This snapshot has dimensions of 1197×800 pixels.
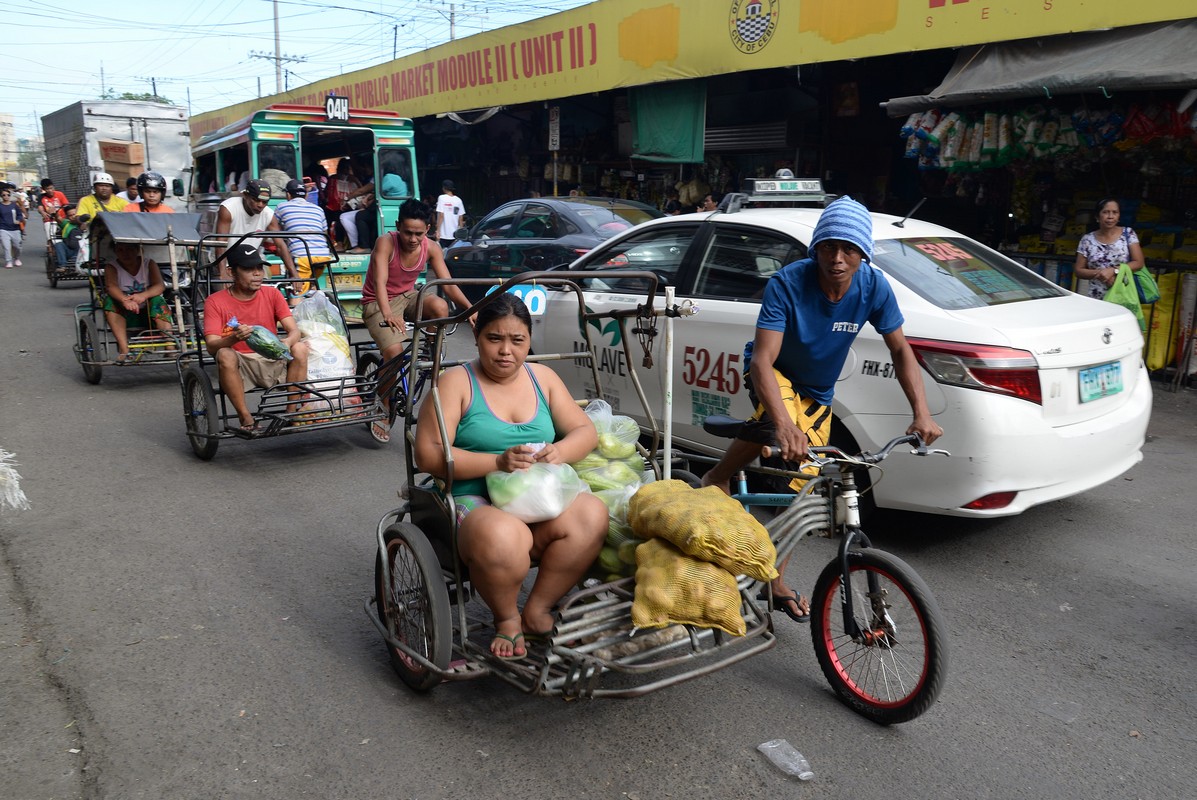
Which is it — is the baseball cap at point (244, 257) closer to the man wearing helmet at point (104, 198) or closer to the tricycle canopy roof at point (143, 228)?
the tricycle canopy roof at point (143, 228)

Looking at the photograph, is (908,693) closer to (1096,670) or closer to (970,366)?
(1096,670)

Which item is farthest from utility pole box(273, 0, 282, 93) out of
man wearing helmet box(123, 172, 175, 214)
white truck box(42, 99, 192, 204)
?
man wearing helmet box(123, 172, 175, 214)

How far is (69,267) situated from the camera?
56.5 ft

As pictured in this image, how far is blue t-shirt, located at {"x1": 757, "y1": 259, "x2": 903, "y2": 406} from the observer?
11.9 feet

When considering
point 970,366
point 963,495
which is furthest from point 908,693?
point 970,366

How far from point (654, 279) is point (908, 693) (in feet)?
5.92

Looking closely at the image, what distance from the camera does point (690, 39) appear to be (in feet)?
42.1

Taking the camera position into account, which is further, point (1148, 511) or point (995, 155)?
point (995, 155)

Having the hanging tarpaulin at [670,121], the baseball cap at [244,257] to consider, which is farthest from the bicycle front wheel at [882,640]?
the hanging tarpaulin at [670,121]

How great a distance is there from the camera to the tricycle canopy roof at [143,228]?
329 inches

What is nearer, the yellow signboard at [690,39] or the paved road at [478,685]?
the paved road at [478,685]

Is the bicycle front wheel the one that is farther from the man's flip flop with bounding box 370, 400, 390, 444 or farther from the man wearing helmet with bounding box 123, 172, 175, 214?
the man wearing helmet with bounding box 123, 172, 175, 214

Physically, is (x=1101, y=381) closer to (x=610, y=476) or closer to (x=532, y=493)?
(x=610, y=476)

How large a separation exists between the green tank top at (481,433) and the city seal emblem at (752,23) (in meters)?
9.45
